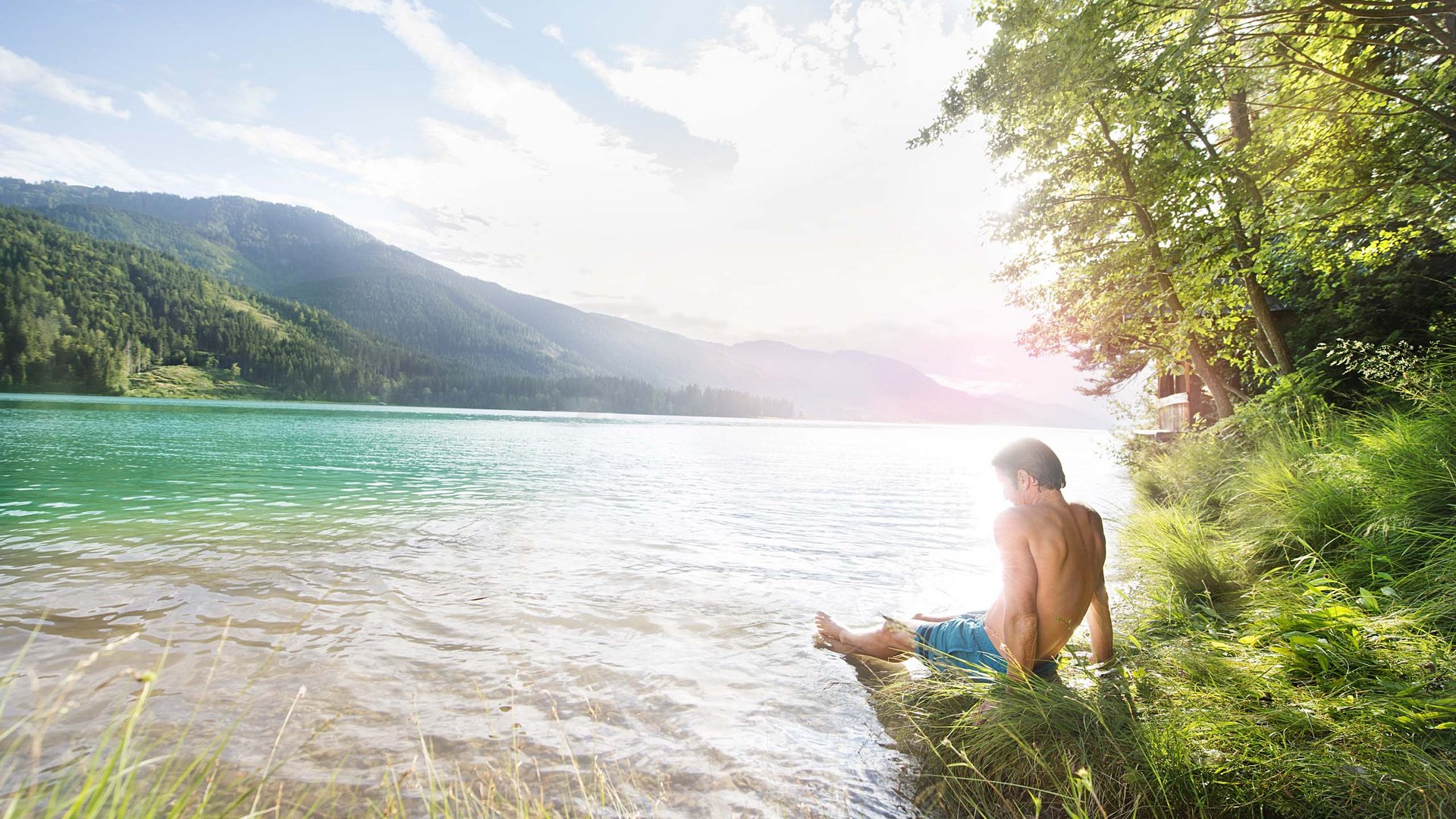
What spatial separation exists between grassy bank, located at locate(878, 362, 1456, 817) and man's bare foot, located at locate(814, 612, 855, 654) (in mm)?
1146

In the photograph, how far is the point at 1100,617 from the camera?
4.46 meters

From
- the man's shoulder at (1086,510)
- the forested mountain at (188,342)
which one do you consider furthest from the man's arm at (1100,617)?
the forested mountain at (188,342)

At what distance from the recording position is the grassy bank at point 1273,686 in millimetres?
2785

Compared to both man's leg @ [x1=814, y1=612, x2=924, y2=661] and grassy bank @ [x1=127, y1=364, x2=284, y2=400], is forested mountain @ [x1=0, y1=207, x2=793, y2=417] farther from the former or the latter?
man's leg @ [x1=814, y1=612, x2=924, y2=661]

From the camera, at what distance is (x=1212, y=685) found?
3635 mm

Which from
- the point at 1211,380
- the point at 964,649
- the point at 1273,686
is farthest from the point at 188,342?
the point at 1273,686

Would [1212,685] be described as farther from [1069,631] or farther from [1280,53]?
[1280,53]

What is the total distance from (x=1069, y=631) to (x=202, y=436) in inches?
1560

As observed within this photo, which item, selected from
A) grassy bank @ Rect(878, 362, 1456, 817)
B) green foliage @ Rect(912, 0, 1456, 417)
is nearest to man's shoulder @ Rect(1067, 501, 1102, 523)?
grassy bank @ Rect(878, 362, 1456, 817)

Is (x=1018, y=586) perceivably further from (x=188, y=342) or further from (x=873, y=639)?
(x=188, y=342)

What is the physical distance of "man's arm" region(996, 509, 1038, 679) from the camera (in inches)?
159

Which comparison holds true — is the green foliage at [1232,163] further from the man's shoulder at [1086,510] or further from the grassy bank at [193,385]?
the grassy bank at [193,385]

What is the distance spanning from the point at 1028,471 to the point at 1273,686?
1659mm

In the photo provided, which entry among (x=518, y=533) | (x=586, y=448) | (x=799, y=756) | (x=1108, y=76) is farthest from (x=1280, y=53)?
(x=586, y=448)
